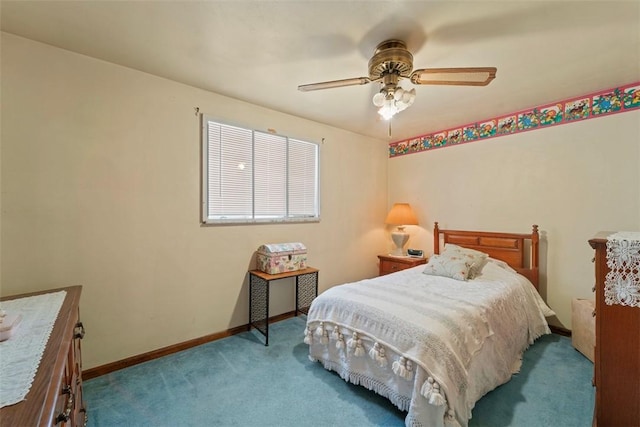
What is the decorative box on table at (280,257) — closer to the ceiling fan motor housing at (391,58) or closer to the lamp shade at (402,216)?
the lamp shade at (402,216)

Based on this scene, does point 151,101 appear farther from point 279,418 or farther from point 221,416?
point 279,418

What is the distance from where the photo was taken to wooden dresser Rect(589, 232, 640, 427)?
4.09ft

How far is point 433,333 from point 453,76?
156cm

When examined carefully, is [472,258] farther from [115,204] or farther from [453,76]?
[115,204]

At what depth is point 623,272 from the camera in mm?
1257

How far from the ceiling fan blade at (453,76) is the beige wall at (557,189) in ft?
6.09

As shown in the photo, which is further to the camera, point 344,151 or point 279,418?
point 344,151

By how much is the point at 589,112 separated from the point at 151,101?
159 inches

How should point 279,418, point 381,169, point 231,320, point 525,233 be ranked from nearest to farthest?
point 279,418
point 231,320
point 525,233
point 381,169

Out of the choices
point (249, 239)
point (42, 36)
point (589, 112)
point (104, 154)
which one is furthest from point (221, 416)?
point (589, 112)

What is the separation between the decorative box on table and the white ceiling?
156 centimetres

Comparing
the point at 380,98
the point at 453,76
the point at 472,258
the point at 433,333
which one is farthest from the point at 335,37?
the point at 472,258

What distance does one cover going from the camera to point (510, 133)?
3.15 m

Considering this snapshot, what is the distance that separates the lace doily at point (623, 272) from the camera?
122cm
